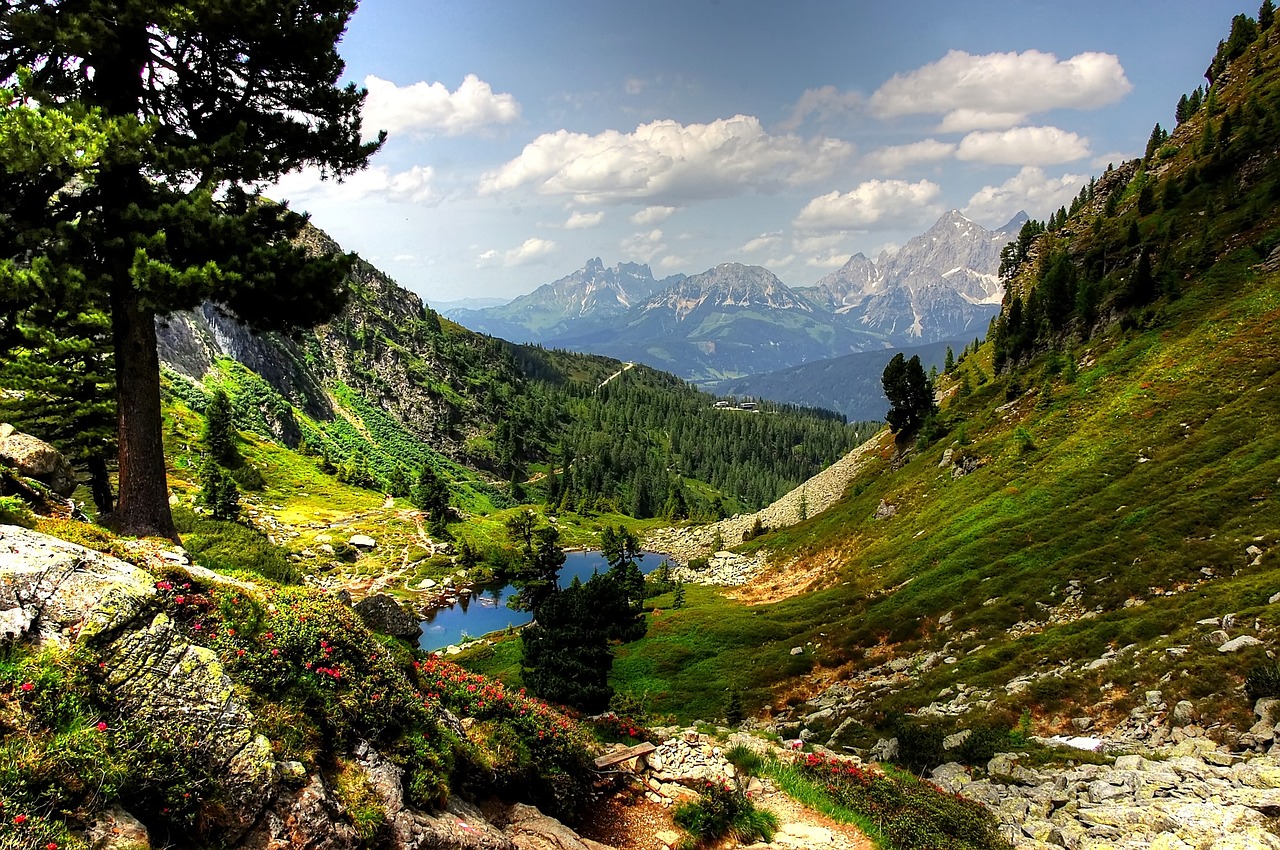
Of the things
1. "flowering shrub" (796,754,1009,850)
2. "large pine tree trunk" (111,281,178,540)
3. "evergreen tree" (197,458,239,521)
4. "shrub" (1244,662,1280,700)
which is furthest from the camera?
"evergreen tree" (197,458,239,521)

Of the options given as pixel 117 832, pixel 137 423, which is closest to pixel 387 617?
pixel 137 423

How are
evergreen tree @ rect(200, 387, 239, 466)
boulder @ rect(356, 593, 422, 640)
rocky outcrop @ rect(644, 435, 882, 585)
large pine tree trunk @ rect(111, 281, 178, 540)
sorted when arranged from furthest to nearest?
evergreen tree @ rect(200, 387, 239, 466) < rocky outcrop @ rect(644, 435, 882, 585) < boulder @ rect(356, 593, 422, 640) < large pine tree trunk @ rect(111, 281, 178, 540)

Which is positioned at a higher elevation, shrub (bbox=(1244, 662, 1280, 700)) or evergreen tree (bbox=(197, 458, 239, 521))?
shrub (bbox=(1244, 662, 1280, 700))

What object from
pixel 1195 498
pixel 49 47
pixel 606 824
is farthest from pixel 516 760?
pixel 1195 498

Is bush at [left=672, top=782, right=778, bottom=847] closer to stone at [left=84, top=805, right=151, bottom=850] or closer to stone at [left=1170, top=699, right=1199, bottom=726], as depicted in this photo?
stone at [left=84, top=805, right=151, bottom=850]

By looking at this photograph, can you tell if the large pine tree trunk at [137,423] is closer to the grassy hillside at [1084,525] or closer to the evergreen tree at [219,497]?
the grassy hillside at [1084,525]

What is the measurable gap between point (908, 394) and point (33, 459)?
101 m

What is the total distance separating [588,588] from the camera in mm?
60281

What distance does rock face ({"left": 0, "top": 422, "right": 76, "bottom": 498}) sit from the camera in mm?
17438

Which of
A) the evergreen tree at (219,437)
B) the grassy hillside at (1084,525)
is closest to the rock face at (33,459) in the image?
the grassy hillside at (1084,525)

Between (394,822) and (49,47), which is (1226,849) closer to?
(394,822)

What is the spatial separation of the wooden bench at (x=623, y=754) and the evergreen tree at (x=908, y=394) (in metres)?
88.9

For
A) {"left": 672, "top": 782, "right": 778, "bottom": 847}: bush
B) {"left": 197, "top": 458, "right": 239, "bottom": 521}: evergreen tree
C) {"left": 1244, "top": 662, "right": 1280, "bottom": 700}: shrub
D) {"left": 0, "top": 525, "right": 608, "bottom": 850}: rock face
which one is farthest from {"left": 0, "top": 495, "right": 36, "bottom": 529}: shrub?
{"left": 197, "top": 458, "right": 239, "bottom": 521}: evergreen tree

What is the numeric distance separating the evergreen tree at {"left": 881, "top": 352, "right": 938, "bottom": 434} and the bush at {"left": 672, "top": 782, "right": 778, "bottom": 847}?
89880mm
